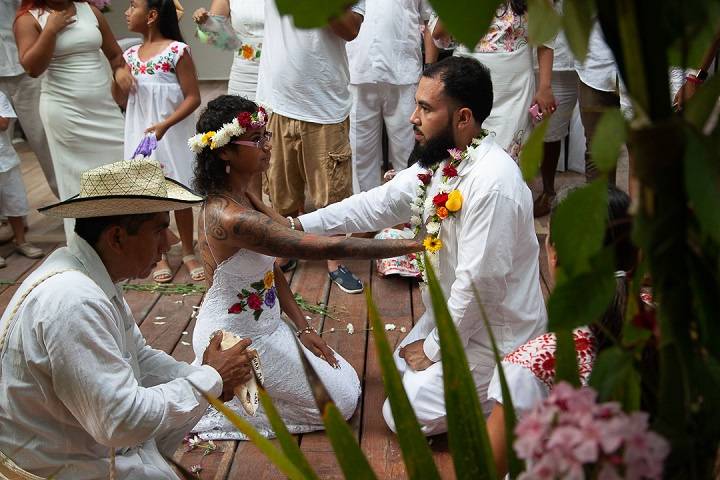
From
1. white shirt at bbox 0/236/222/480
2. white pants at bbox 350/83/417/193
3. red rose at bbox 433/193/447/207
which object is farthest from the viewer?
white pants at bbox 350/83/417/193

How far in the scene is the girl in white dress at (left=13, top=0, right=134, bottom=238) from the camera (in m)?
4.59

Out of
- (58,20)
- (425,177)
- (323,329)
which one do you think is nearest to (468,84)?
(425,177)

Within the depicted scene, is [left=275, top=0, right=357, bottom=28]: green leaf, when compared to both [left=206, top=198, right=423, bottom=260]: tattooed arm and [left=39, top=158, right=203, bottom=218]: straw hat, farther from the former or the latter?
[left=206, top=198, right=423, bottom=260]: tattooed arm

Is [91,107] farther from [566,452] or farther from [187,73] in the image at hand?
[566,452]

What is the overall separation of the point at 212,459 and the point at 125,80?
2.34 metres

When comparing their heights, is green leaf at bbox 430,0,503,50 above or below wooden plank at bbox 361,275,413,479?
above

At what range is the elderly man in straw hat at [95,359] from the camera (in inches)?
82.7

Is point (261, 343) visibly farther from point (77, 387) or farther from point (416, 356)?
point (77, 387)

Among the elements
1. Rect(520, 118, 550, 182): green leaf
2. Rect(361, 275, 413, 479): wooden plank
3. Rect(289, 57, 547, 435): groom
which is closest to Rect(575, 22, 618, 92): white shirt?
Rect(361, 275, 413, 479): wooden plank

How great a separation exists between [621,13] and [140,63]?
4137mm

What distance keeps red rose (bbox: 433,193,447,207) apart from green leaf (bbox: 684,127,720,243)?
231cm

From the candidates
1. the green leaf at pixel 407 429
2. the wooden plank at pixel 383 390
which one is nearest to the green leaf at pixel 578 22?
the green leaf at pixel 407 429

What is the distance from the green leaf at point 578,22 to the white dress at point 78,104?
4.24 metres

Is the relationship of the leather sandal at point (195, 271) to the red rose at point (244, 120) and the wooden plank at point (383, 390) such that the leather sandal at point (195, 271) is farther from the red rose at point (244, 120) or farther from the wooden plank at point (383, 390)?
the red rose at point (244, 120)
